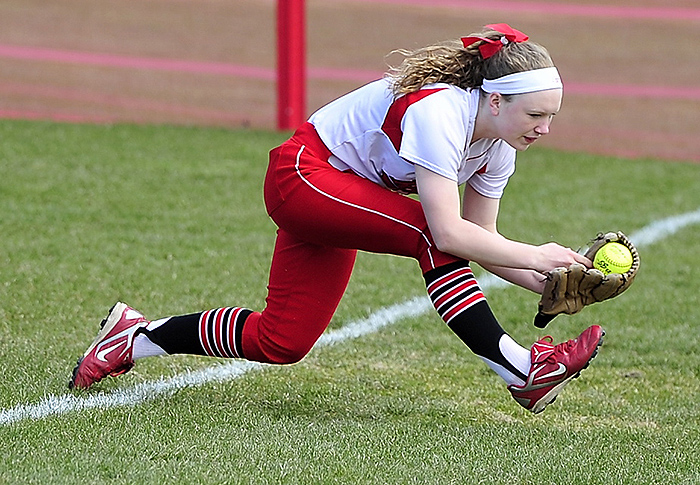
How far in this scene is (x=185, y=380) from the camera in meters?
4.34

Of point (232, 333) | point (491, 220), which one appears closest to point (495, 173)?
point (491, 220)

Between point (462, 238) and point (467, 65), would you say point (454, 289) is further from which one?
point (467, 65)

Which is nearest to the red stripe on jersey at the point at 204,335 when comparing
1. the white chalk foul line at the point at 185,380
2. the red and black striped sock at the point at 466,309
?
the white chalk foul line at the point at 185,380

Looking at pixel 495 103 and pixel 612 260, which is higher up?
pixel 495 103

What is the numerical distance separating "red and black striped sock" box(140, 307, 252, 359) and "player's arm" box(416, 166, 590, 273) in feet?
2.94

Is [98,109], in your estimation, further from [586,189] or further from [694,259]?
[694,259]

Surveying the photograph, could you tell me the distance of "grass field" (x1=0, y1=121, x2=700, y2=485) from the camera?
3387 millimetres

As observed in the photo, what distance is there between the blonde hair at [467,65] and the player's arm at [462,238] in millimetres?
331

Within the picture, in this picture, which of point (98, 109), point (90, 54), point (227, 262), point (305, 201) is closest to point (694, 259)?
point (227, 262)

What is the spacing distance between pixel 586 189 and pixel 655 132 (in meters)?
3.23

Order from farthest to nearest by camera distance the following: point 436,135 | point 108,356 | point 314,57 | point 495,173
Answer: point 314,57, point 108,356, point 495,173, point 436,135

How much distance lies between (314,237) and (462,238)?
1.78 ft

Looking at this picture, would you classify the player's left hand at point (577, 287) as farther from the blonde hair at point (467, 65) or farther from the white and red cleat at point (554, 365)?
the blonde hair at point (467, 65)

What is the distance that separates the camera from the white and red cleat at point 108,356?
4.05 metres
